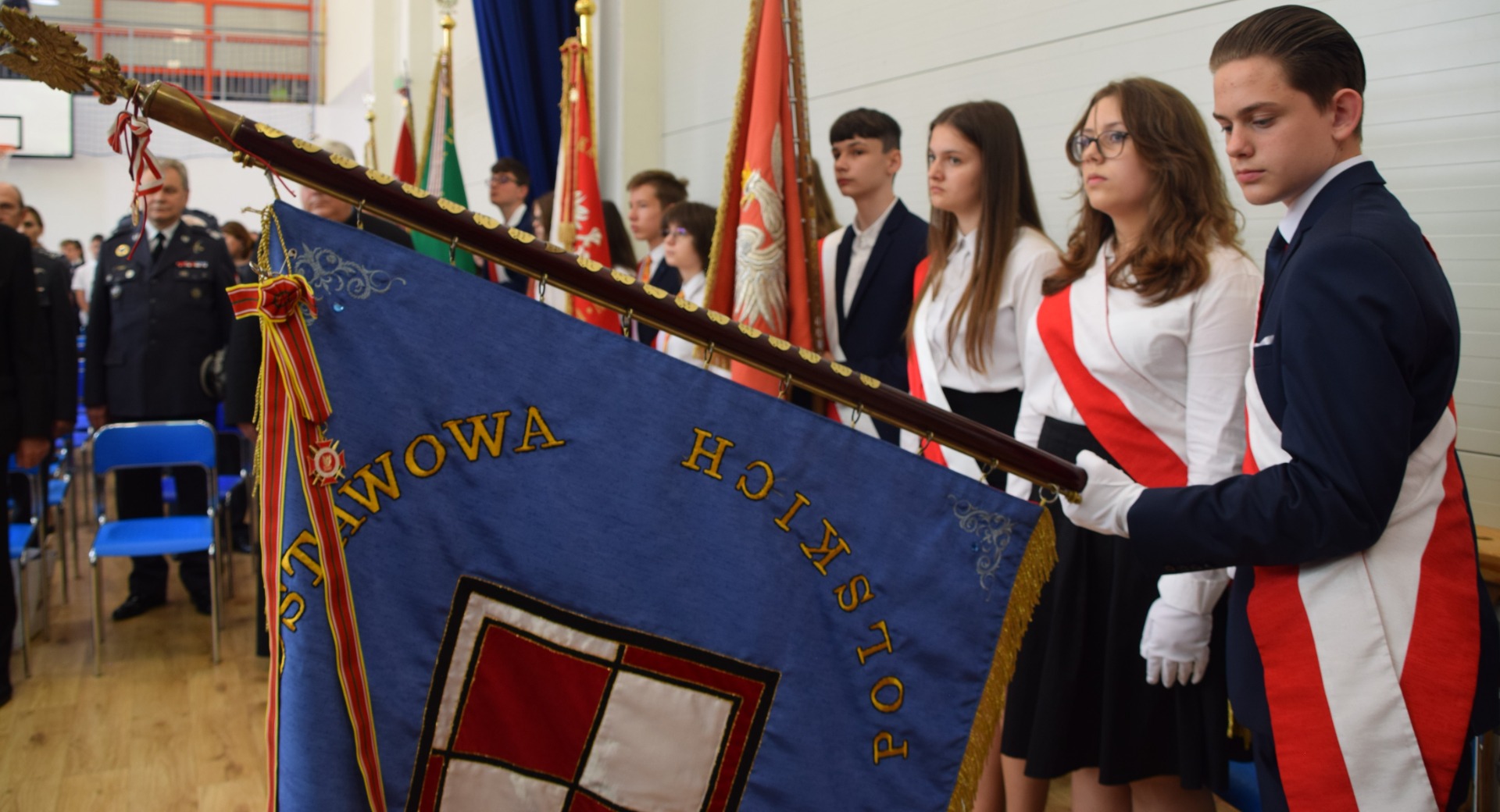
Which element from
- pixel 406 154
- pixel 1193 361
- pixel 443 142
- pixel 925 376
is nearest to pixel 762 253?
pixel 925 376

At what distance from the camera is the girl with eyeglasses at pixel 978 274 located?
6.59ft

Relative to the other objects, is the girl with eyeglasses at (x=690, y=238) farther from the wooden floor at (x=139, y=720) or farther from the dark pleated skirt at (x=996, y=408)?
the wooden floor at (x=139, y=720)

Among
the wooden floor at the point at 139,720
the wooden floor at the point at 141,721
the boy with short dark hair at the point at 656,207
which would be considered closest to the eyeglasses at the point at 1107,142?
the wooden floor at the point at 141,721

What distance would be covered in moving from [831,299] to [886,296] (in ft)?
0.60

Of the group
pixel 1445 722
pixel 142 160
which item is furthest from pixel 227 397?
pixel 1445 722

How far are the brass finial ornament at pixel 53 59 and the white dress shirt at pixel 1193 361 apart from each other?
1.13 metres

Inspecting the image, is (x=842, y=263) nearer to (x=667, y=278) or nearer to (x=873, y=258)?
(x=873, y=258)

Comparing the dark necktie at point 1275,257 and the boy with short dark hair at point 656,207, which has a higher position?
the boy with short dark hair at point 656,207

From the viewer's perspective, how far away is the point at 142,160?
1.07 meters

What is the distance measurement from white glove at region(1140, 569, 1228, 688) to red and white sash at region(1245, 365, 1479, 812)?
34cm

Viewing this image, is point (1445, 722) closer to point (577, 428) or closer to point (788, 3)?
point (577, 428)

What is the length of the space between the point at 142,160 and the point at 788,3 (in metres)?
1.88

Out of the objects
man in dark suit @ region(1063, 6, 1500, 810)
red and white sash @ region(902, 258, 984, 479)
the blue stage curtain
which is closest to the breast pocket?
the blue stage curtain

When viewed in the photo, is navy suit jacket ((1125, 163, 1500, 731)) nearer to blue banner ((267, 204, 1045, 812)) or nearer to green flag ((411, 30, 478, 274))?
blue banner ((267, 204, 1045, 812))
